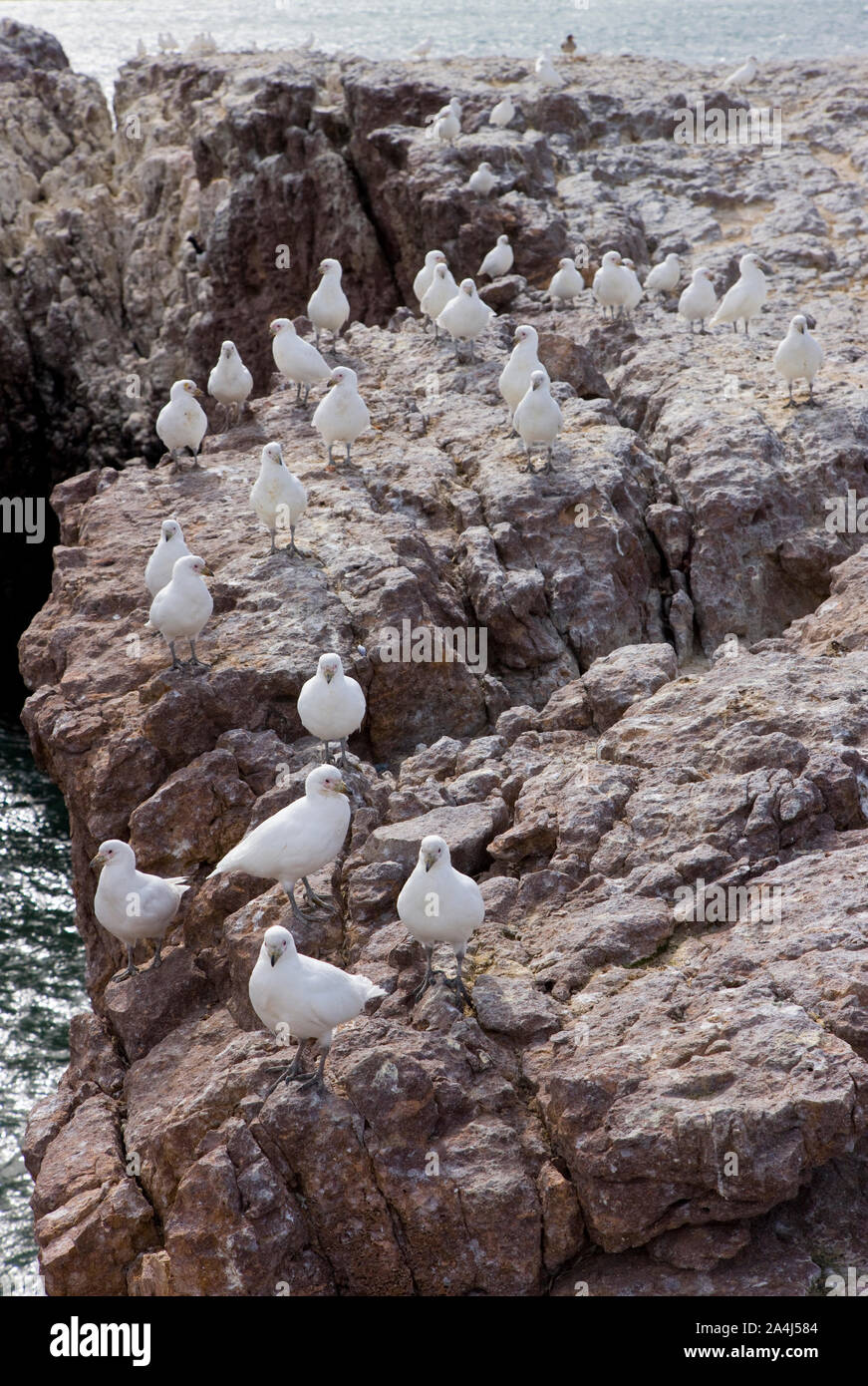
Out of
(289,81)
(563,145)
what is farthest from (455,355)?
(289,81)

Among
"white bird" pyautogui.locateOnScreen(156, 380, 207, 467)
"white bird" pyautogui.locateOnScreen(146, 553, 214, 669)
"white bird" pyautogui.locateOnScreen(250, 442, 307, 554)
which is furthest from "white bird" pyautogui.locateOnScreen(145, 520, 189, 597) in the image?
"white bird" pyautogui.locateOnScreen(156, 380, 207, 467)

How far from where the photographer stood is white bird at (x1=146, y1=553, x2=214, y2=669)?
14062 mm

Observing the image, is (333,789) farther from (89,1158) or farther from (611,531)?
(611,531)

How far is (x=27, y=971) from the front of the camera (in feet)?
76.7

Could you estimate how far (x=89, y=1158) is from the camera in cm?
1041

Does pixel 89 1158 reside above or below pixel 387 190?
below

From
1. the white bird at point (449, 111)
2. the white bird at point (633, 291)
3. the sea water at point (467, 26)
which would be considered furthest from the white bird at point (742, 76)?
the sea water at point (467, 26)

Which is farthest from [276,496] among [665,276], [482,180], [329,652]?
[482,180]

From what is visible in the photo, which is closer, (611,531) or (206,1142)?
(206,1142)

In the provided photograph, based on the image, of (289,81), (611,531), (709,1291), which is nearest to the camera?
(709,1291)

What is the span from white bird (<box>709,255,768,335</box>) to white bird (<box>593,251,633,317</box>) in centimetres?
182

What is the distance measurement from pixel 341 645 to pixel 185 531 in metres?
4.20

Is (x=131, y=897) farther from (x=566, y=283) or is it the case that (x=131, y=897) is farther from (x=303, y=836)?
(x=566, y=283)

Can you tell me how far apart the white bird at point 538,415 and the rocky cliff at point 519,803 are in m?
0.57
